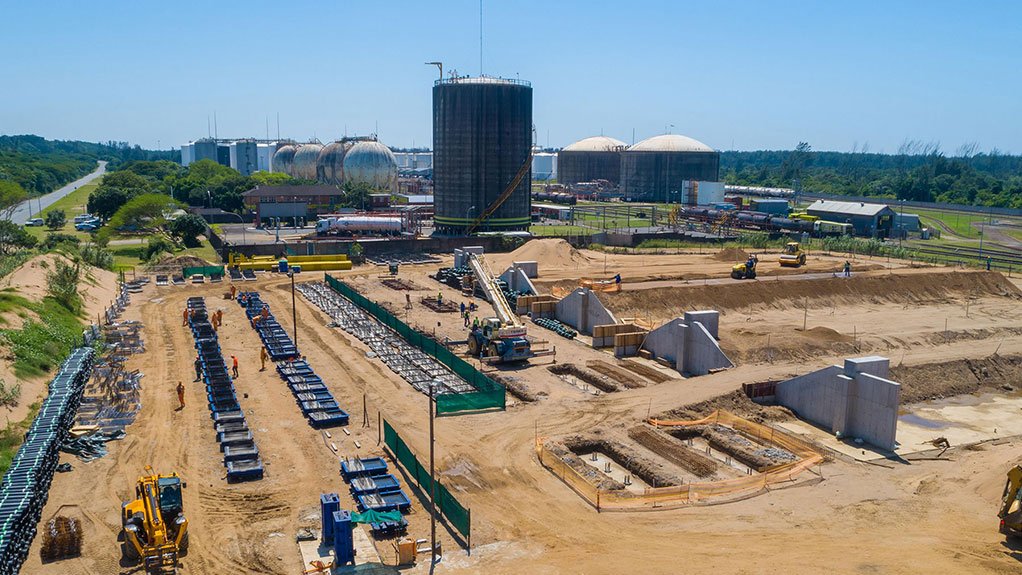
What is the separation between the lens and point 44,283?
2002 inches

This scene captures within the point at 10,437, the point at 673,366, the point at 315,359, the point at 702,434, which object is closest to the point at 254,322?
the point at 315,359

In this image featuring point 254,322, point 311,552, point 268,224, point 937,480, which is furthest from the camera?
point 268,224

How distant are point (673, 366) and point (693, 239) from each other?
51123mm

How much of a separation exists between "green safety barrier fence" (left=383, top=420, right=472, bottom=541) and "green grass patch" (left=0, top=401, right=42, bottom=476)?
39.6 ft

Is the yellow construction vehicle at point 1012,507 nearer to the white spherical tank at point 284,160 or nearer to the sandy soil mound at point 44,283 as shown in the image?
the sandy soil mound at point 44,283

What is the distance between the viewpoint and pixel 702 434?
103 ft

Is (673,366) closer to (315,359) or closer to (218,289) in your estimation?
(315,359)

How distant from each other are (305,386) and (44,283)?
2643 cm

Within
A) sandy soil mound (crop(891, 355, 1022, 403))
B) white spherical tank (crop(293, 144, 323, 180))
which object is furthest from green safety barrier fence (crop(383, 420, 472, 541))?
white spherical tank (crop(293, 144, 323, 180))

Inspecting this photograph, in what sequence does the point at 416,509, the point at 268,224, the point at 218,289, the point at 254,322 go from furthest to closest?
1. the point at 268,224
2. the point at 218,289
3. the point at 254,322
4. the point at 416,509

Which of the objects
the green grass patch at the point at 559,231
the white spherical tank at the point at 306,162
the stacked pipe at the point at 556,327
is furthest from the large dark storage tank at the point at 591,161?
the stacked pipe at the point at 556,327

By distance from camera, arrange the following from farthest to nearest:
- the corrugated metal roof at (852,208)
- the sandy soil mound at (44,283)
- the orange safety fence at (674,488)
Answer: the corrugated metal roof at (852,208)
the sandy soil mound at (44,283)
the orange safety fence at (674,488)

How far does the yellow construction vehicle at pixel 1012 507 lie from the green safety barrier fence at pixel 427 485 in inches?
596

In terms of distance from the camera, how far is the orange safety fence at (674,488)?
24531mm
